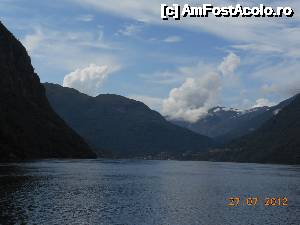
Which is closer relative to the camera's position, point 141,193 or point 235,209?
point 235,209

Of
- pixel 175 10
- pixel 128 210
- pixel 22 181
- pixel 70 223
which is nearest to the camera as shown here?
pixel 70 223

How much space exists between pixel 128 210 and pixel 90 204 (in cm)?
1121

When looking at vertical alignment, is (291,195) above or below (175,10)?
below

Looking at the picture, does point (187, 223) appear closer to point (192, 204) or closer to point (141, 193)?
point (192, 204)

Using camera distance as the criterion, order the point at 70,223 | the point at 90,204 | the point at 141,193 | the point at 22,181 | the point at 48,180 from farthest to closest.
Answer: the point at 48,180
the point at 22,181
the point at 141,193
the point at 90,204
the point at 70,223

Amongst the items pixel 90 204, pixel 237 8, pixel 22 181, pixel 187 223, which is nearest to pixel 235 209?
pixel 187 223

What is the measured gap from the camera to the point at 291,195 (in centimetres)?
13012
